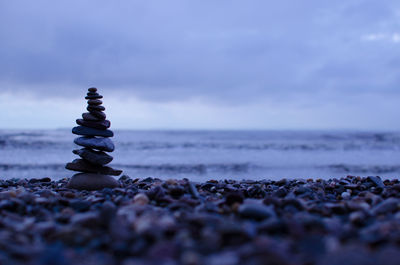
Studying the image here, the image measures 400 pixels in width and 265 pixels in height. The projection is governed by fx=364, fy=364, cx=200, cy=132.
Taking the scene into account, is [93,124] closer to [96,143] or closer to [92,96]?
[96,143]

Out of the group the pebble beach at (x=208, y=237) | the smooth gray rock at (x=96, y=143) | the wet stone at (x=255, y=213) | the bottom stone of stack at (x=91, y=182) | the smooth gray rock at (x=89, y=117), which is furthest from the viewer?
the smooth gray rock at (x=89, y=117)

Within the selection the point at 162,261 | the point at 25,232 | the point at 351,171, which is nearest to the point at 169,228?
the point at 162,261

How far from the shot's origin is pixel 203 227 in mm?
2295

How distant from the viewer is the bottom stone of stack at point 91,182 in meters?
5.09

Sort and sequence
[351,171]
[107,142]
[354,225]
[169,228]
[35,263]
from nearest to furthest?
1. [35,263]
2. [169,228]
3. [354,225]
4. [107,142]
5. [351,171]

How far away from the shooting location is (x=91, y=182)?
5109 mm

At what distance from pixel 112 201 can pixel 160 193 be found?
1.55 feet

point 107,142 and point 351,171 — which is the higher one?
point 107,142

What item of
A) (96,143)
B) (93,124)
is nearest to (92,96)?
(93,124)

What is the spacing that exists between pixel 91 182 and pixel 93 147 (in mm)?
A: 509

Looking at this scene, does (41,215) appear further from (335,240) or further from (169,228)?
(335,240)

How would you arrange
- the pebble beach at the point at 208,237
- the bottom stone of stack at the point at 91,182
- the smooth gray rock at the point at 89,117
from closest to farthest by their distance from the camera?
the pebble beach at the point at 208,237, the bottom stone of stack at the point at 91,182, the smooth gray rock at the point at 89,117

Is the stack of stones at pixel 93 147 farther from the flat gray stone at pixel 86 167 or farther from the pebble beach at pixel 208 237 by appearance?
the pebble beach at pixel 208 237

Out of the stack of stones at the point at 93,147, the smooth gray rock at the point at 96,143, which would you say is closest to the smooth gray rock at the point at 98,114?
the stack of stones at the point at 93,147
